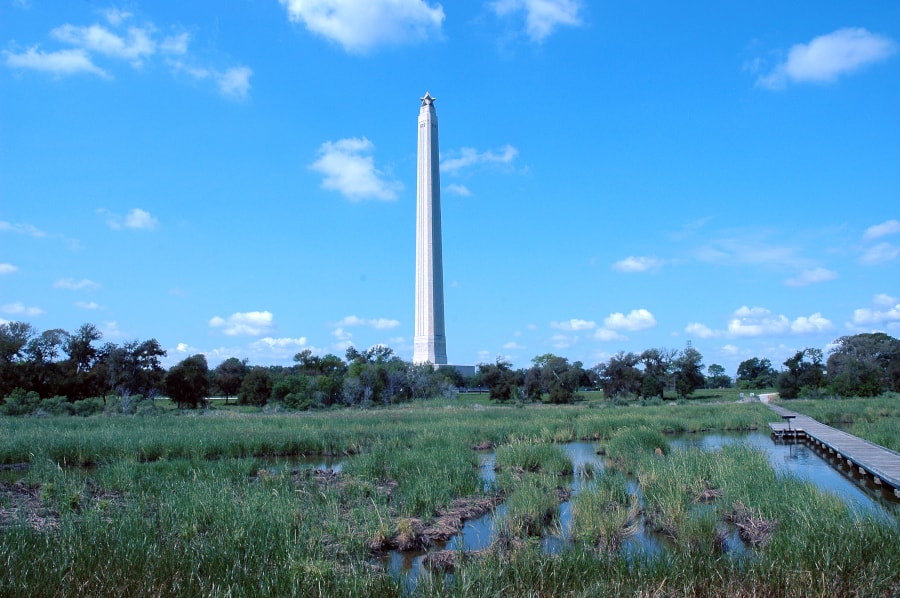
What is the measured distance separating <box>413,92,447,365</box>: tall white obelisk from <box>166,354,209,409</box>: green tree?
25.1m

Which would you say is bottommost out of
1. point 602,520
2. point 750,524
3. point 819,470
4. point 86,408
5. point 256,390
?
point 819,470

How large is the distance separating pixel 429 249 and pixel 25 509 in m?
60.9

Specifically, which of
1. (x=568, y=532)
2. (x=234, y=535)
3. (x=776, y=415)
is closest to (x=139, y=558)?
(x=234, y=535)

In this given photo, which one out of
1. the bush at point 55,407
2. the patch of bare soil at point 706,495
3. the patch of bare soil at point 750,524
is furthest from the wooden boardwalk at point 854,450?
the bush at point 55,407

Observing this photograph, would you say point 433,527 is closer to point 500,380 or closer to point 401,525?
point 401,525

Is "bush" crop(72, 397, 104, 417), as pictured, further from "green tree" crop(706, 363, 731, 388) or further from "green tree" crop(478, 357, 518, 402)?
"green tree" crop(706, 363, 731, 388)

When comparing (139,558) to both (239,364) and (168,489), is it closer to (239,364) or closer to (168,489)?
(168,489)

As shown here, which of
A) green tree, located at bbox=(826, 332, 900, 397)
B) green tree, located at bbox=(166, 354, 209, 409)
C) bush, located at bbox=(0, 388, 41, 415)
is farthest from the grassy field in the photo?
green tree, located at bbox=(826, 332, 900, 397)

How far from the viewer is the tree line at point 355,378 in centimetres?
5141

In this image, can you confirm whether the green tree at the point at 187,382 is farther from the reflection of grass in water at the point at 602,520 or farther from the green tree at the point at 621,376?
the reflection of grass in water at the point at 602,520

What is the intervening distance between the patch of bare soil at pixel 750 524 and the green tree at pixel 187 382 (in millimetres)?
51518

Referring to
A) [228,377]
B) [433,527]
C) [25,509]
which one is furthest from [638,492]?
[228,377]

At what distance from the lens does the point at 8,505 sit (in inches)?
470

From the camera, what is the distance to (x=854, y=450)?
19844 millimetres
